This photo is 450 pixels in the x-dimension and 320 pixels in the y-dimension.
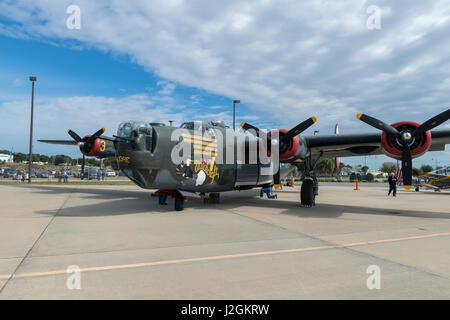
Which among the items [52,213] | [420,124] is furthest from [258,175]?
[52,213]

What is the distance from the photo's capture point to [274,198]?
18.7m

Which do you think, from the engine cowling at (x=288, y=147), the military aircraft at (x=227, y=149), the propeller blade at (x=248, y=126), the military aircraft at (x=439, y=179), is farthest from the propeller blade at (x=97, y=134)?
the military aircraft at (x=439, y=179)

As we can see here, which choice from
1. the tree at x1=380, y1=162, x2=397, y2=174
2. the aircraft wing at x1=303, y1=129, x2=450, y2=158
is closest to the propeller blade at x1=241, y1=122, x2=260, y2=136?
the aircraft wing at x1=303, y1=129, x2=450, y2=158

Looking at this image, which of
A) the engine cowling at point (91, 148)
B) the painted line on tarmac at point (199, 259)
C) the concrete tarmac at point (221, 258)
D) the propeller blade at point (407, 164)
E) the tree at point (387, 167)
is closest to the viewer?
the concrete tarmac at point (221, 258)

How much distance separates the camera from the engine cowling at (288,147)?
12.8 meters

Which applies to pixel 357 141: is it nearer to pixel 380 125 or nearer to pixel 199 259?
pixel 380 125

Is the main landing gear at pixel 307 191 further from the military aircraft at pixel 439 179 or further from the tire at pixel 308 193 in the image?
the military aircraft at pixel 439 179

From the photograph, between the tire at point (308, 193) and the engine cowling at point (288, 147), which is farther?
the tire at point (308, 193)

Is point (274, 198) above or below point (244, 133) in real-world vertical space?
below

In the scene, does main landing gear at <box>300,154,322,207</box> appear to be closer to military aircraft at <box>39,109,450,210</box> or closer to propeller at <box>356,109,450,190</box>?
military aircraft at <box>39,109,450,210</box>

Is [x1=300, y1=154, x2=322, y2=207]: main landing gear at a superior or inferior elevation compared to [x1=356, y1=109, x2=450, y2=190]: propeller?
inferior

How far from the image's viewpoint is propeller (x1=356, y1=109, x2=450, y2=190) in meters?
10.6
